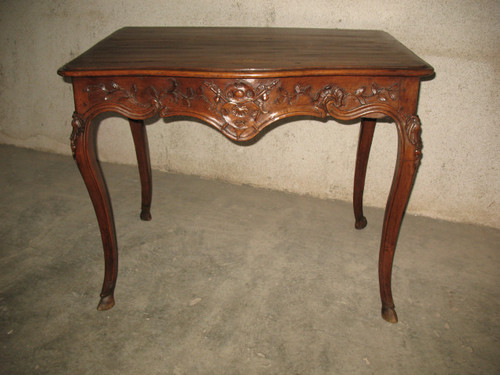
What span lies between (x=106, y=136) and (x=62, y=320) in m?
1.37

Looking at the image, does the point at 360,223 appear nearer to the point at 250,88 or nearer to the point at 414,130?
the point at 414,130

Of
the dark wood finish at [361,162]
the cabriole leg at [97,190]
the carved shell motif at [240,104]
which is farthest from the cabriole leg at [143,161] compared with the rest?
the dark wood finish at [361,162]

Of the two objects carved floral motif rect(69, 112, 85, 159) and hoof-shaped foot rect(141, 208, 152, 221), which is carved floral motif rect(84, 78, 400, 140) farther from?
hoof-shaped foot rect(141, 208, 152, 221)

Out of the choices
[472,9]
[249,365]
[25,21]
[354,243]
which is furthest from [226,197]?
[25,21]

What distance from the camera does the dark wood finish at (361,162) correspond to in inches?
62.6

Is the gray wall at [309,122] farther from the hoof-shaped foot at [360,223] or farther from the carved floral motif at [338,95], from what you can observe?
the carved floral motif at [338,95]

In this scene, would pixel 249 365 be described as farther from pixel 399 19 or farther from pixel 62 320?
pixel 399 19

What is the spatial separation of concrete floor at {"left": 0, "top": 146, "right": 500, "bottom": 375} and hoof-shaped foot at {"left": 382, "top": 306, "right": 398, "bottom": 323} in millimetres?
20

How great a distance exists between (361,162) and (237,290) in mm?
762

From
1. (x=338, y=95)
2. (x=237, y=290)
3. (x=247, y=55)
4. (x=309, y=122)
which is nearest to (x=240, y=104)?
(x=247, y=55)

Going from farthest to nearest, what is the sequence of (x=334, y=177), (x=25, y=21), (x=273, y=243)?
(x=25, y=21)
(x=334, y=177)
(x=273, y=243)

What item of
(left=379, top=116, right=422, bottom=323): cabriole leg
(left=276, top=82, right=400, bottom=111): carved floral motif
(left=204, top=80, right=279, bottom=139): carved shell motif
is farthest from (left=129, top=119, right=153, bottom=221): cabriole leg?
(left=379, top=116, right=422, bottom=323): cabriole leg

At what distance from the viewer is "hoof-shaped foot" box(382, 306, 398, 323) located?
130 cm

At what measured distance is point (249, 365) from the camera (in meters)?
1.14
